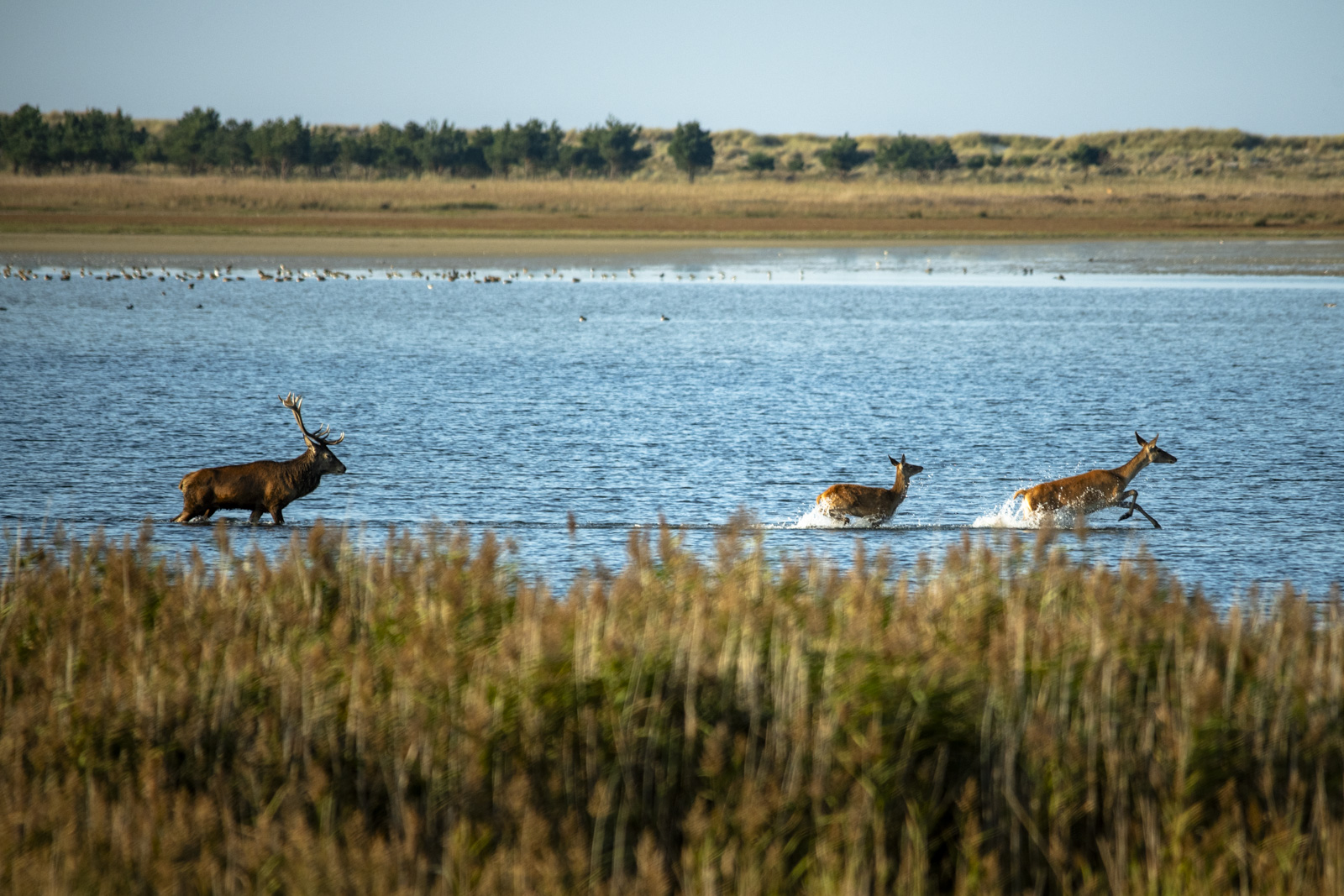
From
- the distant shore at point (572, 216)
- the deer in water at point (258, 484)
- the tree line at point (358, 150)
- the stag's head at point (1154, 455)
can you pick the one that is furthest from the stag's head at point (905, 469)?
the tree line at point (358, 150)

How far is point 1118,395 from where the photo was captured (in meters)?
26.5

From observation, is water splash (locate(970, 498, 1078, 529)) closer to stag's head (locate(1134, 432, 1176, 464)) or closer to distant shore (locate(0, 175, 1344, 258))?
stag's head (locate(1134, 432, 1176, 464))

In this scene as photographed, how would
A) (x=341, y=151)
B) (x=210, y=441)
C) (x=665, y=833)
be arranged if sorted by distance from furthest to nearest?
(x=341, y=151), (x=210, y=441), (x=665, y=833)

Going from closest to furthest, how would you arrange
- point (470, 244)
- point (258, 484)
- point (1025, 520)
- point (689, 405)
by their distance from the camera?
point (258, 484), point (1025, 520), point (689, 405), point (470, 244)

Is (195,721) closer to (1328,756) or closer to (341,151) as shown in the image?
(1328,756)

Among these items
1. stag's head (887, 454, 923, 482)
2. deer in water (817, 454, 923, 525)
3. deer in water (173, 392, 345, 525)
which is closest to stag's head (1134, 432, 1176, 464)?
stag's head (887, 454, 923, 482)

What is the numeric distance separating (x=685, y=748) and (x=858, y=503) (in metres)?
7.96

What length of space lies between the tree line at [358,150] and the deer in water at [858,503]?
387ft

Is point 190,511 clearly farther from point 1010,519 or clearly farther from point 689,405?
point 689,405

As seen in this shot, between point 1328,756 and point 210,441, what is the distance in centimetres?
1685

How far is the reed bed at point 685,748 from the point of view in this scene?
5.74m

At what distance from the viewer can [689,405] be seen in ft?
81.8

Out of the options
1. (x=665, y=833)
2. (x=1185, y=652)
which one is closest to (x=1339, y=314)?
(x=1185, y=652)

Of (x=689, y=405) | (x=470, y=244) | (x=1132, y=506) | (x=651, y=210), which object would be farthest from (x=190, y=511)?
(x=651, y=210)
